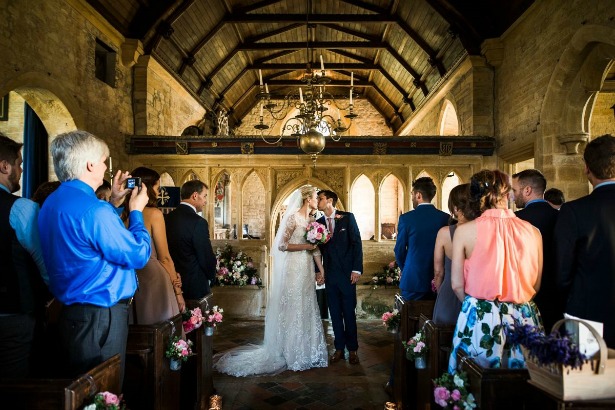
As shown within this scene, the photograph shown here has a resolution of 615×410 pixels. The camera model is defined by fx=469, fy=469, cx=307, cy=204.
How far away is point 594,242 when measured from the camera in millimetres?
2377

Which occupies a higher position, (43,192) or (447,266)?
(43,192)

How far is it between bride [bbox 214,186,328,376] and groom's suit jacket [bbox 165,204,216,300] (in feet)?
3.28

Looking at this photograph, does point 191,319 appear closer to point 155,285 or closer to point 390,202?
point 155,285

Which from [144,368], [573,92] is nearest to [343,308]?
[144,368]

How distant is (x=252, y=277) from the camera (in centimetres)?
752

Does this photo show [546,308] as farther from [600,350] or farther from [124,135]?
[124,135]

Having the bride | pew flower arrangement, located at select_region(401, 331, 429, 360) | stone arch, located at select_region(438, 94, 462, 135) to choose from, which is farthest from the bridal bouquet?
stone arch, located at select_region(438, 94, 462, 135)

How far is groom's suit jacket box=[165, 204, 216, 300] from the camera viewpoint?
13.1 ft

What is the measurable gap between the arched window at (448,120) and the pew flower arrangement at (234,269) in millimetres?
5700

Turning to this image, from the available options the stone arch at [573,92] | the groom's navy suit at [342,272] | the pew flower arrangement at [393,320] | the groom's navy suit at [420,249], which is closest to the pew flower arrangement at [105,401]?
the pew flower arrangement at [393,320]

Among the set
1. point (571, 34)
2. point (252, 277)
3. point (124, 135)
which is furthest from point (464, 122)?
point (124, 135)

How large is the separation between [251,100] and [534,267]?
50.4 feet

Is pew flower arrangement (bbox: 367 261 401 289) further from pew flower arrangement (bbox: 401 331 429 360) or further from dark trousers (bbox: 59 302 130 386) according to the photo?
dark trousers (bbox: 59 302 130 386)

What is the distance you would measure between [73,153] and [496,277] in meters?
2.05
